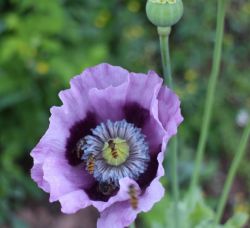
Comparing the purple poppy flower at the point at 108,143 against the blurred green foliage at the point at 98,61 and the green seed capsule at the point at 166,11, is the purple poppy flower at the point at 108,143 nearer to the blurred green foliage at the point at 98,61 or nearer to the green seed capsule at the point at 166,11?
the green seed capsule at the point at 166,11

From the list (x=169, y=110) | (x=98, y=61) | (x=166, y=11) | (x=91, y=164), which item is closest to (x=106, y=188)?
(x=91, y=164)

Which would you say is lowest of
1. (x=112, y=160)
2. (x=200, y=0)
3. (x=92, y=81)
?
(x=200, y=0)

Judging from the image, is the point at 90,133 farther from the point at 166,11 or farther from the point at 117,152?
the point at 166,11

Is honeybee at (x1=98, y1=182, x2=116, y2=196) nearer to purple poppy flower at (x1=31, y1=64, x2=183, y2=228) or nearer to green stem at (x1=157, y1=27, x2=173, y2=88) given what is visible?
purple poppy flower at (x1=31, y1=64, x2=183, y2=228)

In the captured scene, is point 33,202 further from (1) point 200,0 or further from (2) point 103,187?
(2) point 103,187

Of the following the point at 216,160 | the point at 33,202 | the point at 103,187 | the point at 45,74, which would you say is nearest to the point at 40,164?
the point at 103,187

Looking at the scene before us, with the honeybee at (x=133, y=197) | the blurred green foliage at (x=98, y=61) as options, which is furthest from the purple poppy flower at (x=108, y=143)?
the blurred green foliage at (x=98, y=61)

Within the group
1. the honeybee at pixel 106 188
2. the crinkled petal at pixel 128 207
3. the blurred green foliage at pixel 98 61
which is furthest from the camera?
the blurred green foliage at pixel 98 61
